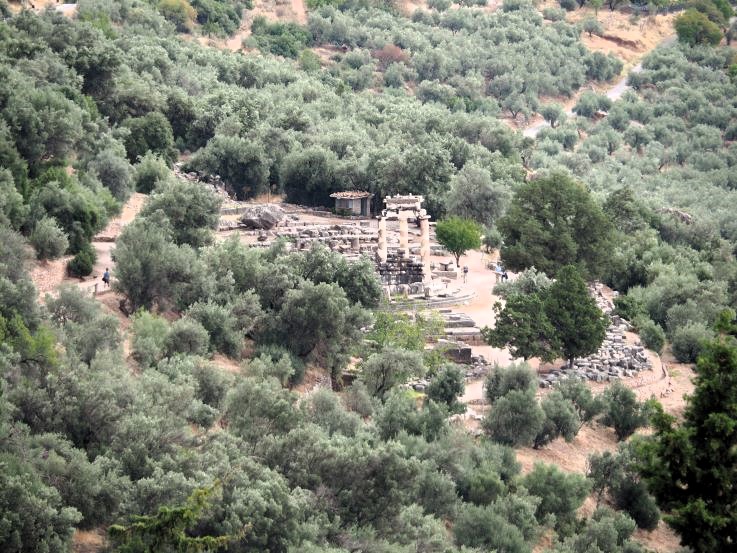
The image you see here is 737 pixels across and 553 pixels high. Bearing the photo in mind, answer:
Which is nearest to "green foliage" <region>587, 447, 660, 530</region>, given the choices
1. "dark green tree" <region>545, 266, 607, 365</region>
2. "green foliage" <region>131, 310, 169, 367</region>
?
"dark green tree" <region>545, 266, 607, 365</region>

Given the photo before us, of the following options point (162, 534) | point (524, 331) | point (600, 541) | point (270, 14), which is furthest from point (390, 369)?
point (270, 14)

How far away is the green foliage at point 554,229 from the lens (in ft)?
203

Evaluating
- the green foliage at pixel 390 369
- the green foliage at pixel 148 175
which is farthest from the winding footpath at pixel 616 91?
the green foliage at pixel 390 369

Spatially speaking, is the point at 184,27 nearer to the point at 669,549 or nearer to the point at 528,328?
the point at 528,328

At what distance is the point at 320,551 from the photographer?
3175 centimetres

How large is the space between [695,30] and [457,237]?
2926 inches

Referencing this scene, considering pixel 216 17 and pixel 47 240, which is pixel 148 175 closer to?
pixel 47 240

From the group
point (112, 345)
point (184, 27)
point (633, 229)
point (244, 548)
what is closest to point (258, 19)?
point (184, 27)

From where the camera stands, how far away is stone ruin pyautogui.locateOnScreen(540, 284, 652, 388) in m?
53.1

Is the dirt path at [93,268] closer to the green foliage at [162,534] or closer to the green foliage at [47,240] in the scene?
the green foliage at [47,240]

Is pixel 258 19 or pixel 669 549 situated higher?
pixel 258 19

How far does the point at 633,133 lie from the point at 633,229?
35.4m

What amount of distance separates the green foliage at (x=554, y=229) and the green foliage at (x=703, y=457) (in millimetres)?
29741

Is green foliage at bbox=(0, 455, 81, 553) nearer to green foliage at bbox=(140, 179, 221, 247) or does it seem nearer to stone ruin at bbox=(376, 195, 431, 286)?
green foliage at bbox=(140, 179, 221, 247)
